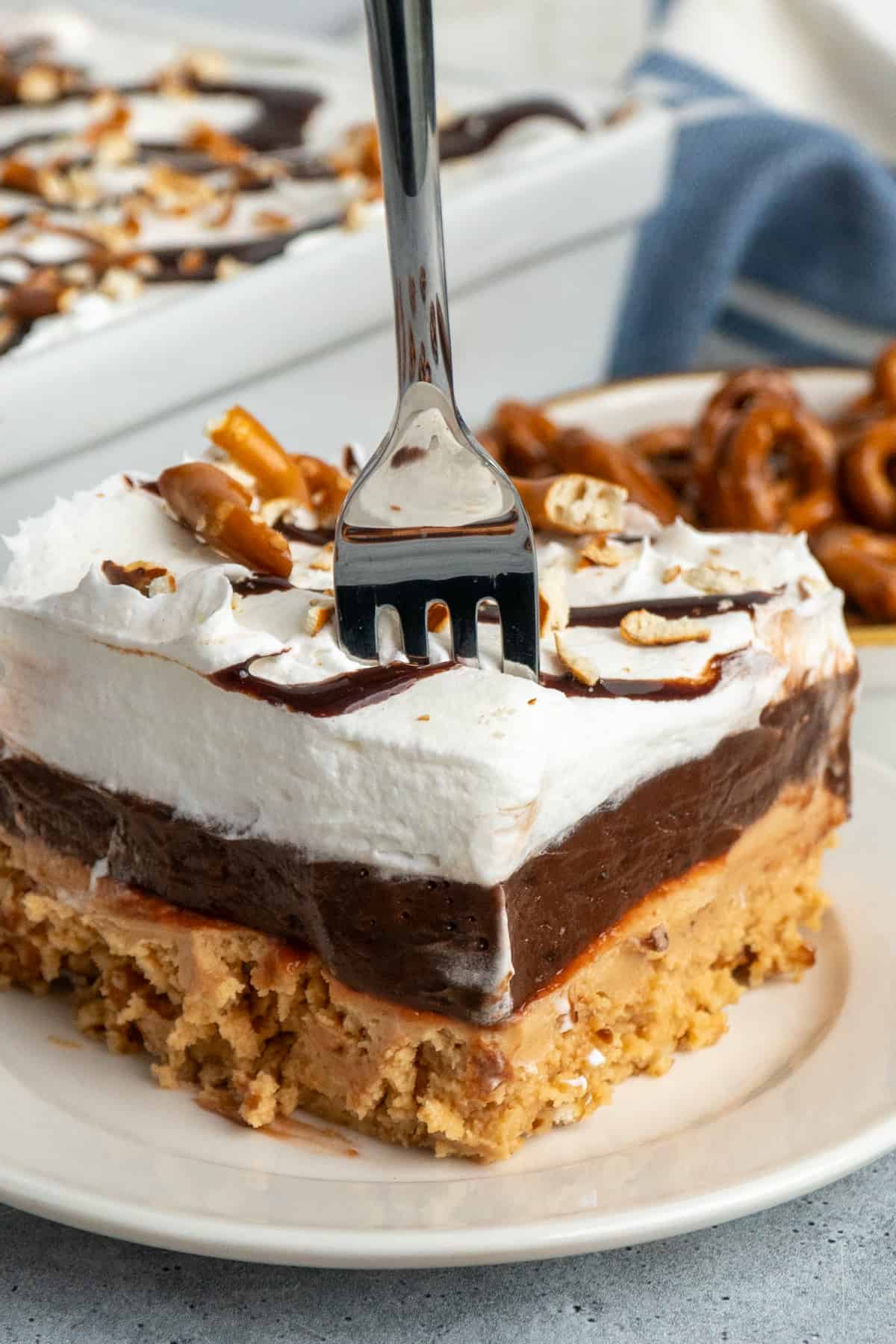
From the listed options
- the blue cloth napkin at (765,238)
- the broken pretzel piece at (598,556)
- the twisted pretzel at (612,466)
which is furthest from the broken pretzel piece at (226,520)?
the blue cloth napkin at (765,238)

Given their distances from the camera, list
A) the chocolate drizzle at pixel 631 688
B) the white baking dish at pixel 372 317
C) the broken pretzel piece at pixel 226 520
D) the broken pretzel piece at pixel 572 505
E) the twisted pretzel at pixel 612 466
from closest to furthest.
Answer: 1. the chocolate drizzle at pixel 631 688
2. the broken pretzel piece at pixel 226 520
3. the broken pretzel piece at pixel 572 505
4. the white baking dish at pixel 372 317
5. the twisted pretzel at pixel 612 466

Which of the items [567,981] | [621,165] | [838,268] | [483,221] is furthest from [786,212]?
[567,981]

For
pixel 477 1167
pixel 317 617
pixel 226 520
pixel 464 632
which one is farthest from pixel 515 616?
pixel 477 1167

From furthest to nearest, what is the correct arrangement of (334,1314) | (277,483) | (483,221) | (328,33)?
(328,33), (483,221), (277,483), (334,1314)

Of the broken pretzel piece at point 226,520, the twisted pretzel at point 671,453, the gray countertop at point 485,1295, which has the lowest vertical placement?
the twisted pretzel at point 671,453

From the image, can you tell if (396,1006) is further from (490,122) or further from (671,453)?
(490,122)

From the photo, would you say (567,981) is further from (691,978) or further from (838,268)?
(838,268)

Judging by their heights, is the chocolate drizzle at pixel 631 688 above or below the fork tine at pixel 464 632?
below

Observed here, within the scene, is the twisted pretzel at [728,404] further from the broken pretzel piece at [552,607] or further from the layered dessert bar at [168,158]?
the broken pretzel piece at [552,607]
